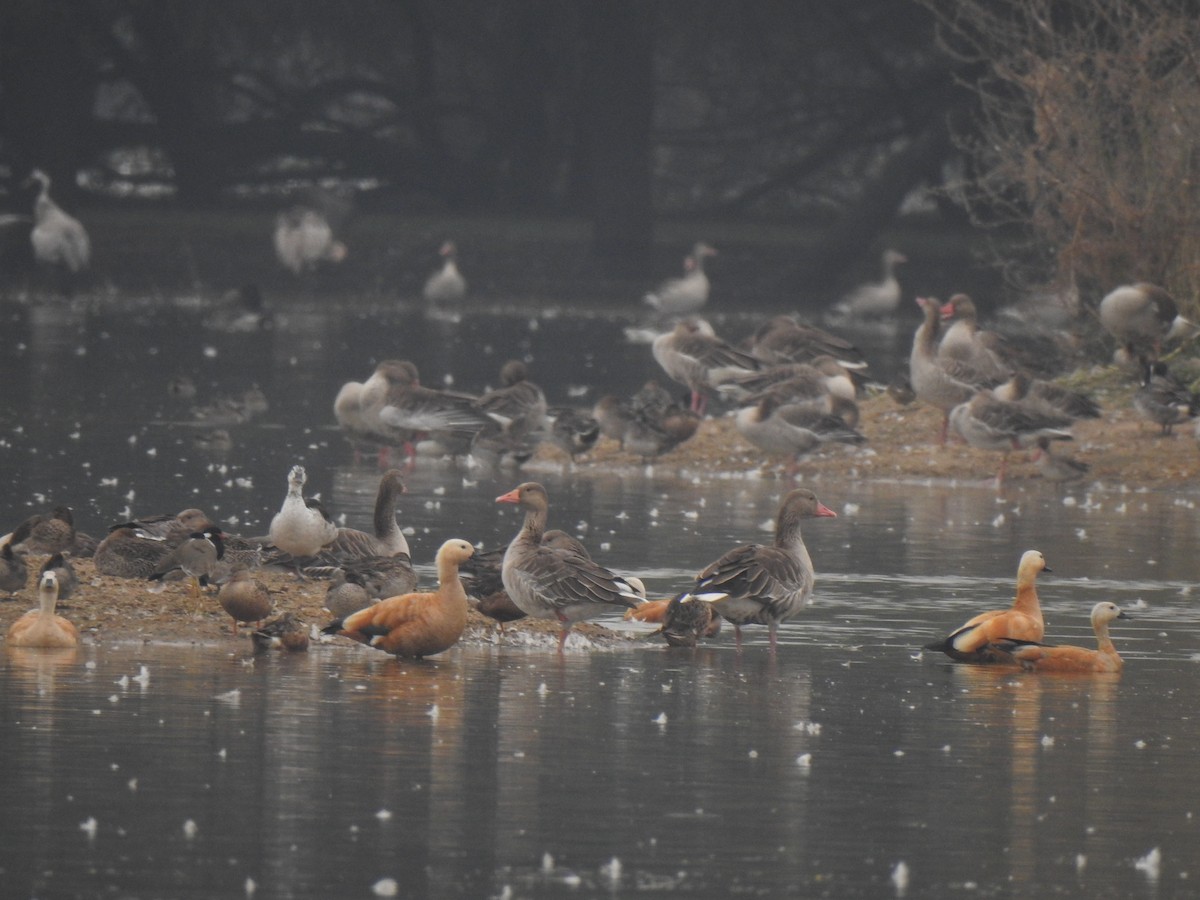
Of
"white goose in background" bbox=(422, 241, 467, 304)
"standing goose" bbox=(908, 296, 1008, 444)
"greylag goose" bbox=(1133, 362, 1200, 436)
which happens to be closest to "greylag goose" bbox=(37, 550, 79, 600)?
"standing goose" bbox=(908, 296, 1008, 444)

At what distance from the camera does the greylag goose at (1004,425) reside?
21.0m

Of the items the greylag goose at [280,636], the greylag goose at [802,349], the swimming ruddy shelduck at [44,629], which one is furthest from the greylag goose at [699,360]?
the swimming ruddy shelduck at [44,629]

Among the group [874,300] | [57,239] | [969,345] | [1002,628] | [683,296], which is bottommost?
[1002,628]

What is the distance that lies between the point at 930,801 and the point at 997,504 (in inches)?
424

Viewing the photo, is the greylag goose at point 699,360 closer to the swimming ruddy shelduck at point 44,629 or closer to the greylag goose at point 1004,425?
the greylag goose at point 1004,425

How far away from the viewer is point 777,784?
9.34 metres

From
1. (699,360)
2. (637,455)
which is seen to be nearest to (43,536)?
(637,455)

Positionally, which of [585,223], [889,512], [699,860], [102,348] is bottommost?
[699,860]

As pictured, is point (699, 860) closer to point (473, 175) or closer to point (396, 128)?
point (473, 175)

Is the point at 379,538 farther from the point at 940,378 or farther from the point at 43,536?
the point at 940,378

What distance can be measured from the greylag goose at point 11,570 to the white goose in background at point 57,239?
28847 mm

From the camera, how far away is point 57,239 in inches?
1630

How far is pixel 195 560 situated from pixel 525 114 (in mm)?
40667

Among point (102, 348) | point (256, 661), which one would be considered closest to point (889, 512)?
point (256, 661)
